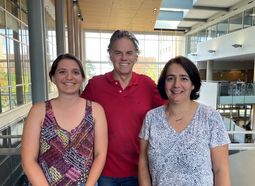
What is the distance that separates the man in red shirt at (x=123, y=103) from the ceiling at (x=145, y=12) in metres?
8.55

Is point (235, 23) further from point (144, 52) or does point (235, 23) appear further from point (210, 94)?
point (144, 52)

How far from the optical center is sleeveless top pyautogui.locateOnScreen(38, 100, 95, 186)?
54.0 inches

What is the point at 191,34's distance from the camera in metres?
23.5

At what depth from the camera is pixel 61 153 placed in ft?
4.49

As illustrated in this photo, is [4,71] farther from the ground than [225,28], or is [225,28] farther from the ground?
[225,28]

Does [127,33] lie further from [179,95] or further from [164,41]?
[164,41]

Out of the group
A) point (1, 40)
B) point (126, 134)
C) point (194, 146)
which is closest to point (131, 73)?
point (126, 134)

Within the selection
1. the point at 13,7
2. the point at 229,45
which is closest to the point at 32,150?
the point at 13,7

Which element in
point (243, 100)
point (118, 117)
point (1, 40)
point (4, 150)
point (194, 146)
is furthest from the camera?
point (243, 100)

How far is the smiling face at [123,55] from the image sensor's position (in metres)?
1.64

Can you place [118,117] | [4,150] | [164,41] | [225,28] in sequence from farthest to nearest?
[164,41] → [225,28] → [4,150] → [118,117]

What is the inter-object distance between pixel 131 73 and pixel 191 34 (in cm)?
2327

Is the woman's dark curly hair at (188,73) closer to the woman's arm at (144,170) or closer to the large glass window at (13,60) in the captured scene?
the woman's arm at (144,170)

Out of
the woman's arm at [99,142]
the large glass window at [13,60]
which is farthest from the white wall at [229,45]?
the woman's arm at [99,142]
